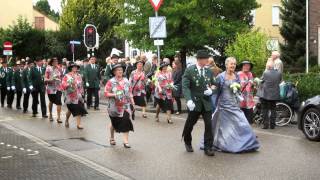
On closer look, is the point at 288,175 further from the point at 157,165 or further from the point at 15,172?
the point at 15,172

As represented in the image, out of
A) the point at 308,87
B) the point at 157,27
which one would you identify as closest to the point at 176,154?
the point at 308,87

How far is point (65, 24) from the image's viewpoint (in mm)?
54062

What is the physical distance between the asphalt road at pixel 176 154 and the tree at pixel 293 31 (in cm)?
2007

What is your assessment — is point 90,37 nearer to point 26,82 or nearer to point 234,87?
point 26,82

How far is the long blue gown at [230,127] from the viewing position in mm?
10789

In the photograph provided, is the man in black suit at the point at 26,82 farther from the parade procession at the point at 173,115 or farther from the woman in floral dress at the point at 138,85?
the woman in floral dress at the point at 138,85

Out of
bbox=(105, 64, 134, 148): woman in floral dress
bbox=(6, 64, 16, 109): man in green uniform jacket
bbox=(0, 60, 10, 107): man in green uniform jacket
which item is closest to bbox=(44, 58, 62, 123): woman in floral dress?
bbox=(6, 64, 16, 109): man in green uniform jacket

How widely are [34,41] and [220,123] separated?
45487 millimetres

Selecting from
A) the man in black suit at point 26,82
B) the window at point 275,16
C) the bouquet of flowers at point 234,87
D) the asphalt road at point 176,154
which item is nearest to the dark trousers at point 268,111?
the asphalt road at point 176,154

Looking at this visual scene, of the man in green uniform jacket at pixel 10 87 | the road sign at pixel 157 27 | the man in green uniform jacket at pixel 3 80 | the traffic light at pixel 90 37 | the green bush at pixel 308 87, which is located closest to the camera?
the green bush at pixel 308 87

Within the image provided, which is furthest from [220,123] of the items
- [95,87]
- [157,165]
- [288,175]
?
[95,87]

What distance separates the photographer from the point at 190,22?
27.3 m

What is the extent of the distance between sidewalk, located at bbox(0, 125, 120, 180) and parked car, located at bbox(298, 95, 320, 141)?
473 centimetres

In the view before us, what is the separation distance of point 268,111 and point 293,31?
2092 cm
